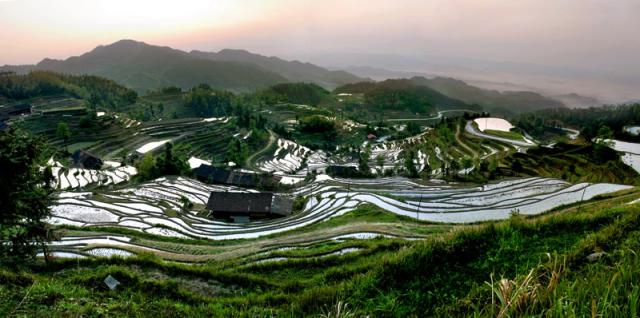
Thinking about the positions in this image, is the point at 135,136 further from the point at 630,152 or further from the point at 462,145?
the point at 630,152

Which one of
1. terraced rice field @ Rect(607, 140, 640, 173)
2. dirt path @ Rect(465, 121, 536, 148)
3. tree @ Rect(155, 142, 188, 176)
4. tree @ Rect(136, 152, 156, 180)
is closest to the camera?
terraced rice field @ Rect(607, 140, 640, 173)

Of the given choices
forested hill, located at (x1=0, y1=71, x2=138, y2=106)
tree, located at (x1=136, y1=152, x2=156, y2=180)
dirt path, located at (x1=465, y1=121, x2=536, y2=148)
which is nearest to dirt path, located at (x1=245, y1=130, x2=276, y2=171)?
tree, located at (x1=136, y1=152, x2=156, y2=180)

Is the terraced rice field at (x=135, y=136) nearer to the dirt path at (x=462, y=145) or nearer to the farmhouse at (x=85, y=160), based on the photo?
the farmhouse at (x=85, y=160)

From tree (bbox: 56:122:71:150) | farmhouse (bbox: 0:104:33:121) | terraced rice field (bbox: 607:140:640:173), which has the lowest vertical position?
terraced rice field (bbox: 607:140:640:173)

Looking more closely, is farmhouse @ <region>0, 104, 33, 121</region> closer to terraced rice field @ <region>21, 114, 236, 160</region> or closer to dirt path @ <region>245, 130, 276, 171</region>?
terraced rice field @ <region>21, 114, 236, 160</region>

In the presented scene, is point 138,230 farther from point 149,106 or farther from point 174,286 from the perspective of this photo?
point 149,106
